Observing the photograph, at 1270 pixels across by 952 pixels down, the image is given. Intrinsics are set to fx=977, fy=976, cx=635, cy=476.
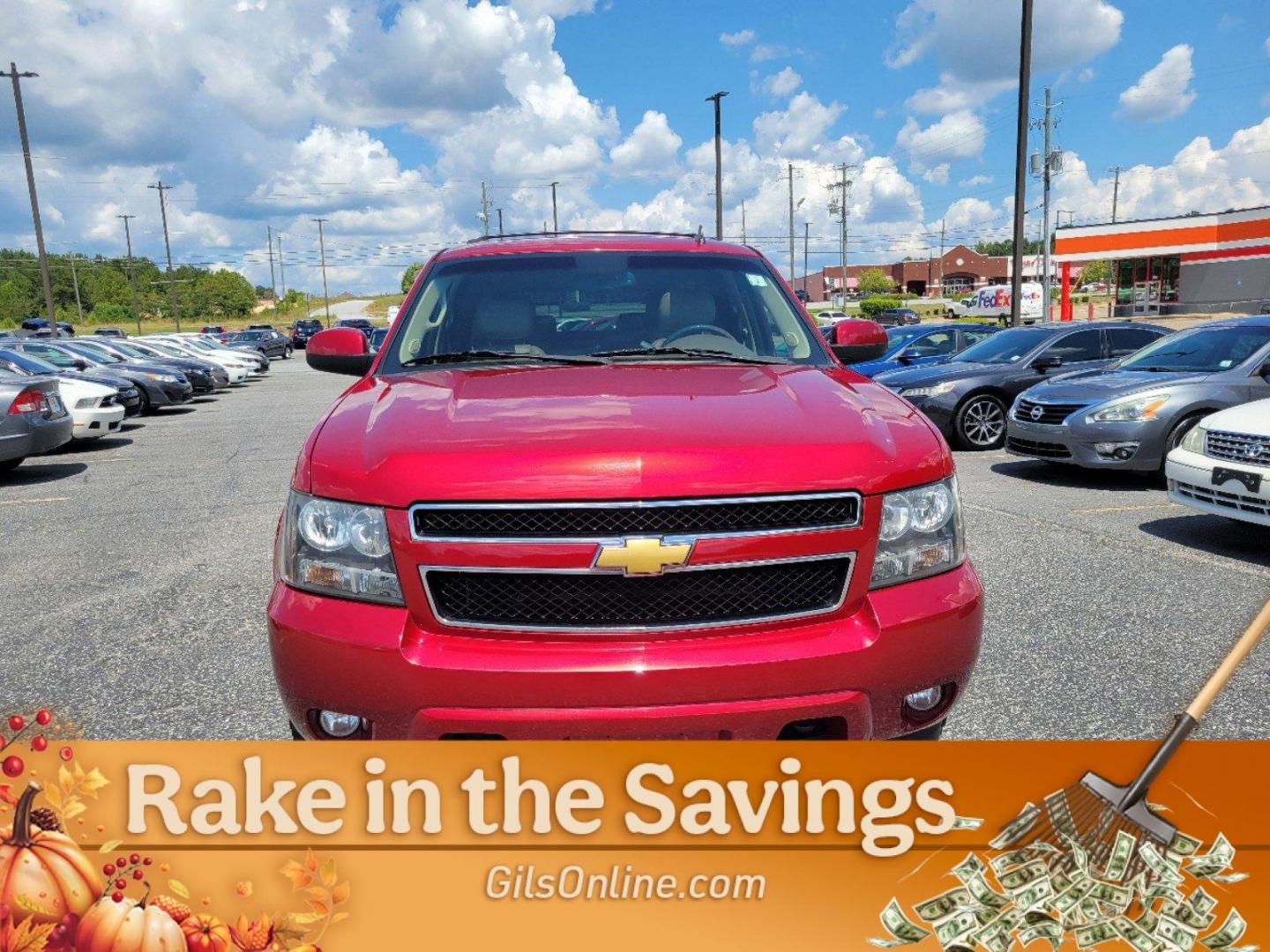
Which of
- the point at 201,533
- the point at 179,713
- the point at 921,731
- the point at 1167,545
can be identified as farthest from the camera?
the point at 201,533

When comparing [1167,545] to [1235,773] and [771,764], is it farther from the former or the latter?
[771,764]

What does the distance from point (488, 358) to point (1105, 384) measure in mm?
7385

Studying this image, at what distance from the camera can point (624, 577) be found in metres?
2.19

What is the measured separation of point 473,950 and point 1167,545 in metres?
5.84

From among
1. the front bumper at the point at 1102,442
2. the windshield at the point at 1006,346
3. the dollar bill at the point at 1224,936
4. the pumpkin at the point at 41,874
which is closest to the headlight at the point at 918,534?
the dollar bill at the point at 1224,936

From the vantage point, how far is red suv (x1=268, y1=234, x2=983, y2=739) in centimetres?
215

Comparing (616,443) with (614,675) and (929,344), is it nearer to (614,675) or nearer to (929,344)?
(614,675)

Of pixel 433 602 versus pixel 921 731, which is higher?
pixel 433 602

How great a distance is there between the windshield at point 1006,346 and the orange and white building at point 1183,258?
35.3 metres

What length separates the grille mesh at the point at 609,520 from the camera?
2.17m

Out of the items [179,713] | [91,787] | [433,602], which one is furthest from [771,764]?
[179,713]

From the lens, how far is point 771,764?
1.91m

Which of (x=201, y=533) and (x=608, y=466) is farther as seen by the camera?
(x=201, y=533)

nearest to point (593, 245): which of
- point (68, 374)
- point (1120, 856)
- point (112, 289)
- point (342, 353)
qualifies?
point (342, 353)
